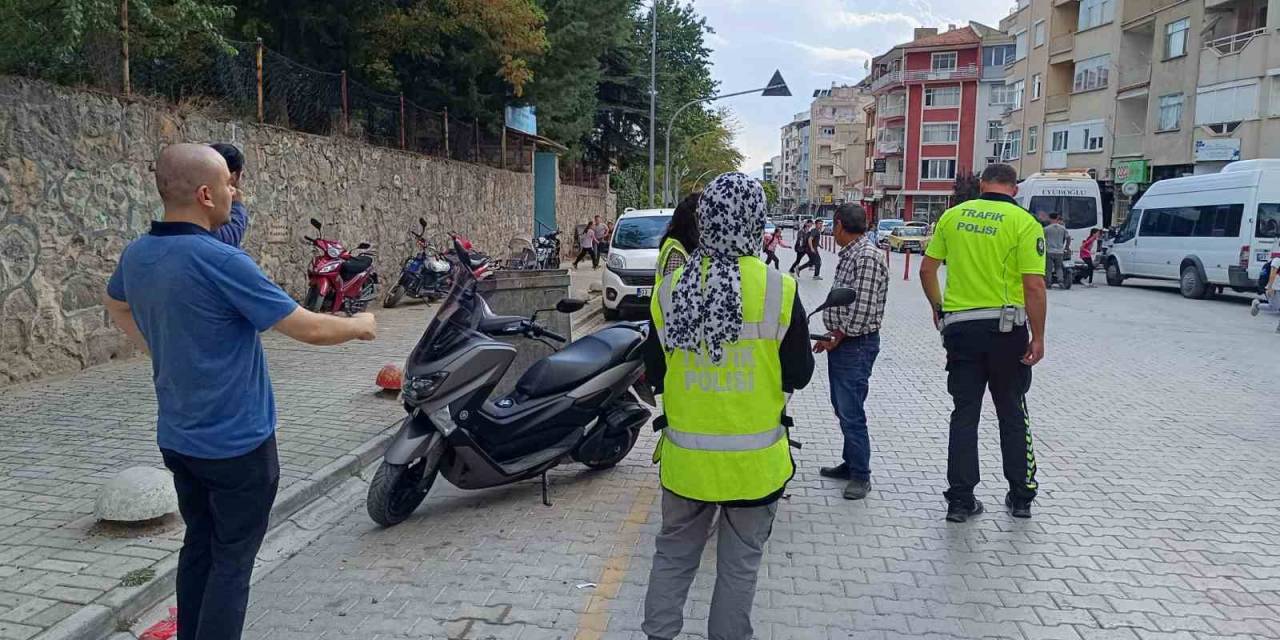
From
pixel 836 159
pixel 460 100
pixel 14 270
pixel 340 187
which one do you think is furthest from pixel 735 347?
pixel 836 159

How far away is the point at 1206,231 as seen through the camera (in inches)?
754

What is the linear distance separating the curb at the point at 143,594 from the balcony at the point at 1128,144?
38142 mm

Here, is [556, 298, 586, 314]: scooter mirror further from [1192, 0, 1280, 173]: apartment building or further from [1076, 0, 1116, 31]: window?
[1076, 0, 1116, 31]: window

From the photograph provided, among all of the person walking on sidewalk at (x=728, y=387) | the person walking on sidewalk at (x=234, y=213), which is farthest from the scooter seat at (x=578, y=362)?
the person walking on sidewalk at (x=728, y=387)

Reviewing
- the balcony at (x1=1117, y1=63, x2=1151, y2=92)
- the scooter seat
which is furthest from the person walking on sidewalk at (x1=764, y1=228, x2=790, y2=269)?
the balcony at (x1=1117, y1=63, x2=1151, y2=92)

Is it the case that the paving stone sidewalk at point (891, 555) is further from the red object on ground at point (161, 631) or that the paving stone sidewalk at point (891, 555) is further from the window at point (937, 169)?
the window at point (937, 169)

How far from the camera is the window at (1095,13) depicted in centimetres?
3805

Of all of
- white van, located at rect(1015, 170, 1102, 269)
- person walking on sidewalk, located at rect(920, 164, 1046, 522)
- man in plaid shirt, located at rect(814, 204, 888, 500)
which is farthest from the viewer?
white van, located at rect(1015, 170, 1102, 269)

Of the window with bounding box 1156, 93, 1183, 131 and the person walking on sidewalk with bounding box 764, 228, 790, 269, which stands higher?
the window with bounding box 1156, 93, 1183, 131

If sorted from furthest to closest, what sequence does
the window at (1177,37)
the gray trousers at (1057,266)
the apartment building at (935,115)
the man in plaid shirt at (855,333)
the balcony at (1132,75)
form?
the apartment building at (935,115), the balcony at (1132,75), the window at (1177,37), the gray trousers at (1057,266), the man in plaid shirt at (855,333)

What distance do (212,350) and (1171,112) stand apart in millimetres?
38565

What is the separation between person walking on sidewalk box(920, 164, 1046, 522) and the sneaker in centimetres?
52

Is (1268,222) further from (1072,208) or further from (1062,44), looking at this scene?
(1062,44)

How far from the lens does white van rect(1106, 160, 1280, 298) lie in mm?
17578
